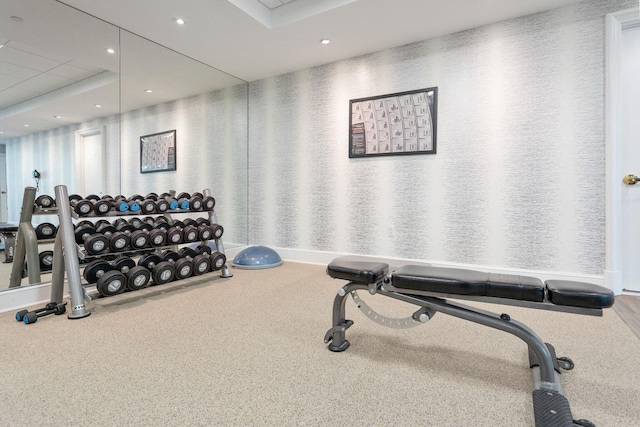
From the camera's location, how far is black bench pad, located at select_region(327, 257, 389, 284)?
1.63 m

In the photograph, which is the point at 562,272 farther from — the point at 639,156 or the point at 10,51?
the point at 10,51

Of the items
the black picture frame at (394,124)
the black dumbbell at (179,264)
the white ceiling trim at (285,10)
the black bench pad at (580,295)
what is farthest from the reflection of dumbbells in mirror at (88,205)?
the black bench pad at (580,295)

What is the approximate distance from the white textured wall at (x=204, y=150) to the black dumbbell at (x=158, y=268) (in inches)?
40.8

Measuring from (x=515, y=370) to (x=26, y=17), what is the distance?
14.1 ft

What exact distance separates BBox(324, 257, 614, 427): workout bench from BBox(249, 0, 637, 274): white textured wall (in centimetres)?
167

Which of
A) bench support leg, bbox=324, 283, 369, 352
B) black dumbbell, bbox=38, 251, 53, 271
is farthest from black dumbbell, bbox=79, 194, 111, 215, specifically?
bench support leg, bbox=324, 283, 369, 352

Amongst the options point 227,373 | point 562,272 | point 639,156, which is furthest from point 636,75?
point 227,373

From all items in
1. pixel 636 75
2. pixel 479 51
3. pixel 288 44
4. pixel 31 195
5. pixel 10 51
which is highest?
pixel 288 44

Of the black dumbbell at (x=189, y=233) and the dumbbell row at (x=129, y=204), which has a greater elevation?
the dumbbell row at (x=129, y=204)

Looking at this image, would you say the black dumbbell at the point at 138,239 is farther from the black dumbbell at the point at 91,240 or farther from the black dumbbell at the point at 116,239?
the black dumbbell at the point at 91,240

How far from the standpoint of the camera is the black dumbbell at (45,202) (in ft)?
8.70

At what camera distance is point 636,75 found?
108 inches

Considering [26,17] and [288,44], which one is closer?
[26,17]

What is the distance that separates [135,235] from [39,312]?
81 centimetres
